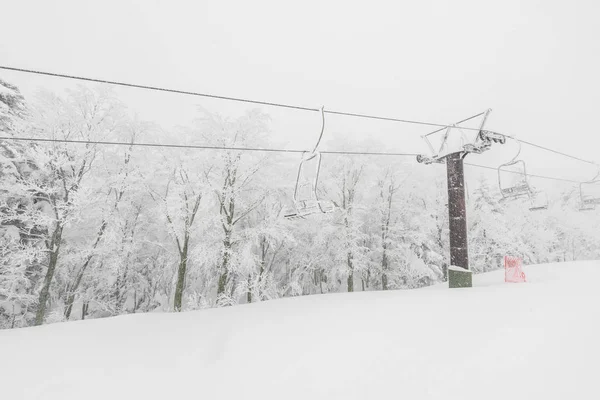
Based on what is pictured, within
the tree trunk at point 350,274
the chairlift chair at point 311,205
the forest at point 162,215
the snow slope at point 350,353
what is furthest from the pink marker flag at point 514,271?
the tree trunk at point 350,274

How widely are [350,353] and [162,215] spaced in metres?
10.7

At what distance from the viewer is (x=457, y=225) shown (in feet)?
23.7

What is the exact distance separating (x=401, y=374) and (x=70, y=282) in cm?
1818

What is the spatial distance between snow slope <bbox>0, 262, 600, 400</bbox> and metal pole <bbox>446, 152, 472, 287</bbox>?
3.32ft

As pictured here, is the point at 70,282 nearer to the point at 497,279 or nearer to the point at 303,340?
the point at 303,340

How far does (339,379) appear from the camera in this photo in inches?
138

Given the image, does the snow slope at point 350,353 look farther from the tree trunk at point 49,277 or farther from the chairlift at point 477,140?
the tree trunk at point 49,277

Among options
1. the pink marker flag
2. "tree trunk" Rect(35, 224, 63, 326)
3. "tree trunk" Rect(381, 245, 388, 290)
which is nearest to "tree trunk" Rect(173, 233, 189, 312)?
"tree trunk" Rect(35, 224, 63, 326)

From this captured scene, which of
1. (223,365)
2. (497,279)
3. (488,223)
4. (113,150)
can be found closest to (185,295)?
(113,150)

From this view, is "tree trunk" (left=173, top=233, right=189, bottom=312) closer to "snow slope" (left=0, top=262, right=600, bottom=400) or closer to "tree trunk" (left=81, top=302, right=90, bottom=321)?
"snow slope" (left=0, top=262, right=600, bottom=400)

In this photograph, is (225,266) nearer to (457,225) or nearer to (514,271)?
(457,225)

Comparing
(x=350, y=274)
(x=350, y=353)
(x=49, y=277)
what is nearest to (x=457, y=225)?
(x=350, y=353)

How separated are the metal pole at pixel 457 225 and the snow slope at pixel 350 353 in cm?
101

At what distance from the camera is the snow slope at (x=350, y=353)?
124 inches
